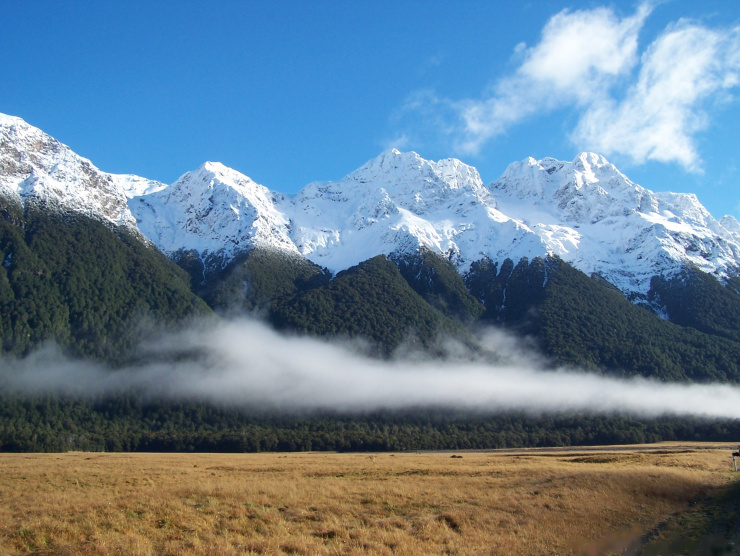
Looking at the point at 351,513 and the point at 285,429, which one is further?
the point at 285,429

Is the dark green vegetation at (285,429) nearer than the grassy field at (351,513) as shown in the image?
No

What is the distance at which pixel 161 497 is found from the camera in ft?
A: 115

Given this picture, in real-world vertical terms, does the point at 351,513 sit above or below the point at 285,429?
above

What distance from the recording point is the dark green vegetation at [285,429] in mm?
157250

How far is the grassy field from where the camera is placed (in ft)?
80.7

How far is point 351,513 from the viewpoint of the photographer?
31.5 meters

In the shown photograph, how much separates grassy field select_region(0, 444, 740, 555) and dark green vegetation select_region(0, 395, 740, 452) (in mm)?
116759

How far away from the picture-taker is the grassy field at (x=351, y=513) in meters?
24.6

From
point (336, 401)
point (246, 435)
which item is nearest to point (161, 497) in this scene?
point (246, 435)

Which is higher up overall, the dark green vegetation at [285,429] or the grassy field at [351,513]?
the grassy field at [351,513]

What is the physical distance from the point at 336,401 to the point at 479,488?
530 ft

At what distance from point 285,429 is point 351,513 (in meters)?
152

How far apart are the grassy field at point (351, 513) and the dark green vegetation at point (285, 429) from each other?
117 meters

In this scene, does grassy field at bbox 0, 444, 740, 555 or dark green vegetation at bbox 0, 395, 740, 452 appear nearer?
grassy field at bbox 0, 444, 740, 555
